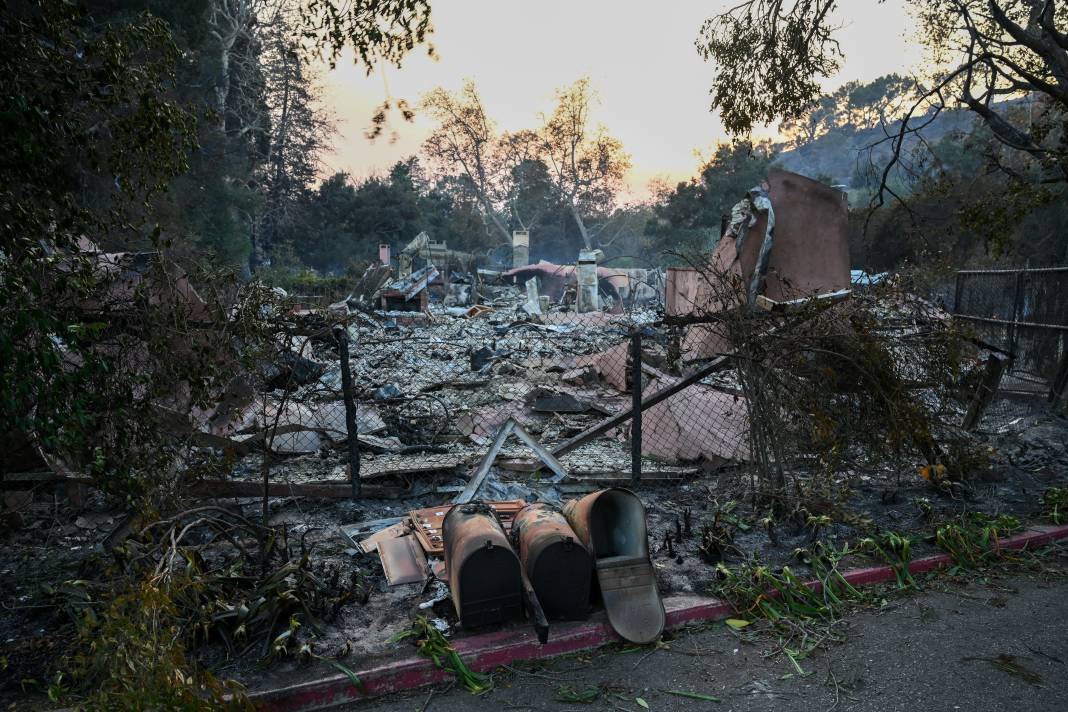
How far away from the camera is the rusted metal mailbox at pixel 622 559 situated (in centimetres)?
327

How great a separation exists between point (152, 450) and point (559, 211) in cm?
5571


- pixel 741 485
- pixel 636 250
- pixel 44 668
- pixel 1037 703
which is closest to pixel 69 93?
pixel 44 668

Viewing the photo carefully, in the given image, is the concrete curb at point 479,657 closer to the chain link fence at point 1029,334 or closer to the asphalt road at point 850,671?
the asphalt road at point 850,671

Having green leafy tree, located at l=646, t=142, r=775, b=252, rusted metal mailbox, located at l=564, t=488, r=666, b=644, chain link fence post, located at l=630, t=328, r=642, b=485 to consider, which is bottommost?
rusted metal mailbox, located at l=564, t=488, r=666, b=644

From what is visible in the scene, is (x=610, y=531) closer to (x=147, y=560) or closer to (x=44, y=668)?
(x=147, y=560)

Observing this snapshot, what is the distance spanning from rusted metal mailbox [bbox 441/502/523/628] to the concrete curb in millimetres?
122

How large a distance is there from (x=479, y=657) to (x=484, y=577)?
0.36 metres

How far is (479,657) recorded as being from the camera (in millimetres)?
3039

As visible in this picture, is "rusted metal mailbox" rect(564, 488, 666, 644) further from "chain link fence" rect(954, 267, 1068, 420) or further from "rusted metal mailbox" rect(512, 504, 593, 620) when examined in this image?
"chain link fence" rect(954, 267, 1068, 420)

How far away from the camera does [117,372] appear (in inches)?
147

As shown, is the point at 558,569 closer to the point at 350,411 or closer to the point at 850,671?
the point at 850,671

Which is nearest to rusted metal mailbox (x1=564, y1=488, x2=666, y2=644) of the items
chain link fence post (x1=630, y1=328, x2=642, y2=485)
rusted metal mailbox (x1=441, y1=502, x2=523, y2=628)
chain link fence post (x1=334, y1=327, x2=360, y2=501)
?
rusted metal mailbox (x1=441, y1=502, x2=523, y2=628)

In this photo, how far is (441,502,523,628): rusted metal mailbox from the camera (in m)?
3.09

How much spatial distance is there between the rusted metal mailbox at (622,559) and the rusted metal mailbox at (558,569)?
119 mm
